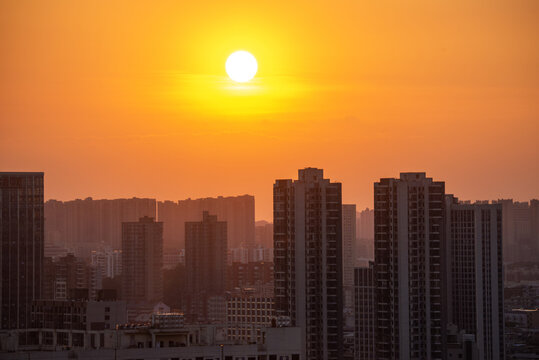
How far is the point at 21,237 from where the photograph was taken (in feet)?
75.0

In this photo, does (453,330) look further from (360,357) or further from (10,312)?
(10,312)

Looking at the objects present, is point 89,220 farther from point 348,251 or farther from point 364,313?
point 364,313

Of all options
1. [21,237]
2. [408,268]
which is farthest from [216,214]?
[408,268]

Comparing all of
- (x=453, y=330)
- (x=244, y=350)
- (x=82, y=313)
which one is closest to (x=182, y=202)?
(x=453, y=330)

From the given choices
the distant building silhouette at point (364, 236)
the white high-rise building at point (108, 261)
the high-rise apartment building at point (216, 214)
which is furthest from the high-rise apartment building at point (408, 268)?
the white high-rise building at point (108, 261)

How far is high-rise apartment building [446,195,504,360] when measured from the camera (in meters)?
20.5

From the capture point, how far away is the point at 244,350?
9359 mm

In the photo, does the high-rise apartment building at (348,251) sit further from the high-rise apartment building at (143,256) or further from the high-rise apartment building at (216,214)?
the high-rise apartment building at (143,256)

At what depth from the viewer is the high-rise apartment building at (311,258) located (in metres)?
15.3

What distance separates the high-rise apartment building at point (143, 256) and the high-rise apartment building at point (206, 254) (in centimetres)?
74

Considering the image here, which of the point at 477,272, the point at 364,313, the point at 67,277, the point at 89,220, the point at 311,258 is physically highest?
the point at 89,220

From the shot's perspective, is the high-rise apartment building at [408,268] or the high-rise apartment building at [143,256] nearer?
the high-rise apartment building at [408,268]

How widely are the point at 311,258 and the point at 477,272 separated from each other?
6862 mm

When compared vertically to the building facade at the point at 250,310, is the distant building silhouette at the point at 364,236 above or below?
above
